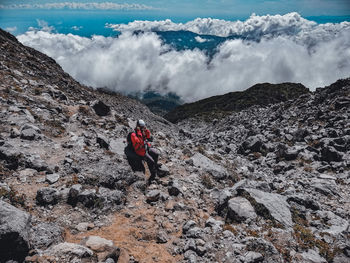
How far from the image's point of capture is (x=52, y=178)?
347 inches

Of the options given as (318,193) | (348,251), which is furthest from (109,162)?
(318,193)

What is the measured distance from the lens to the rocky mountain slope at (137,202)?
654 centimetres

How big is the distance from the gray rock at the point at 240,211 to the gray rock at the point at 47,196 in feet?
21.2

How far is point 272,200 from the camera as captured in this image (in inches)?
391

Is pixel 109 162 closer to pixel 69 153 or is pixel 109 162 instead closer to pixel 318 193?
pixel 69 153

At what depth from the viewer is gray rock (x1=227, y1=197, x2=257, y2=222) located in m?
8.66

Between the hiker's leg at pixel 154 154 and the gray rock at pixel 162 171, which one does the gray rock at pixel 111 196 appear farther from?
the hiker's leg at pixel 154 154

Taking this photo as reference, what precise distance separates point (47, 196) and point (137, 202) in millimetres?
3328

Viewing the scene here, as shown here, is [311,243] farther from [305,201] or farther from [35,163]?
[35,163]

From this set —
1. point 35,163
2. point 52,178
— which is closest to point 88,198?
point 52,178

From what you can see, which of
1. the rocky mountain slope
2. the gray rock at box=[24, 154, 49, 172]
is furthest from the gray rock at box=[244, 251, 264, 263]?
the gray rock at box=[24, 154, 49, 172]

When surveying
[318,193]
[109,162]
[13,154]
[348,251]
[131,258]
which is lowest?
[318,193]

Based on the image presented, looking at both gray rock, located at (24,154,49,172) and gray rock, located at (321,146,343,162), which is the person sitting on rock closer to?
gray rock, located at (24,154,49,172)

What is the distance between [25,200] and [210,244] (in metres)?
6.21
